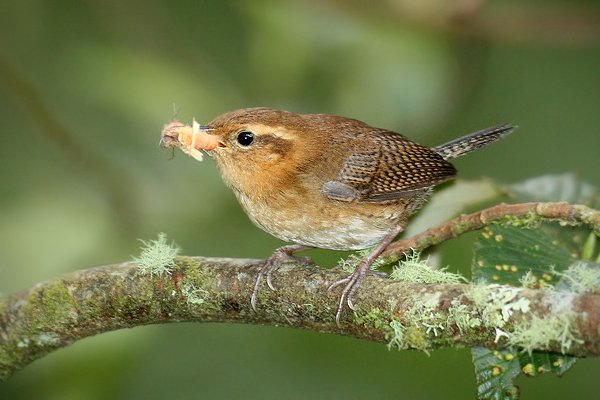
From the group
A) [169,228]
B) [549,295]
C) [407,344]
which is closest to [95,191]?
[169,228]

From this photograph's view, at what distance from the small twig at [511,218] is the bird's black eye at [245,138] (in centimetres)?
89

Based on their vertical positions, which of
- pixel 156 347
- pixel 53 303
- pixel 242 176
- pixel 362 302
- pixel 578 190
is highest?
pixel 156 347

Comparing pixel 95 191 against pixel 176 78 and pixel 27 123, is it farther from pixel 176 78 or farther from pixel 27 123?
pixel 27 123

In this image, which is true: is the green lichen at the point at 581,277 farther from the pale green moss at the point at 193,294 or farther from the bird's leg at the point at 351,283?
the pale green moss at the point at 193,294

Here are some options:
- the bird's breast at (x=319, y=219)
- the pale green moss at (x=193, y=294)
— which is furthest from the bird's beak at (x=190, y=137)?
the pale green moss at (x=193, y=294)

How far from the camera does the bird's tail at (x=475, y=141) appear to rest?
453 centimetres

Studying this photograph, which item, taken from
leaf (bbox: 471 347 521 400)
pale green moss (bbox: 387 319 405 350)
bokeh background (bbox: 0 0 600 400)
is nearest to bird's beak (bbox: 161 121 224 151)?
bokeh background (bbox: 0 0 600 400)

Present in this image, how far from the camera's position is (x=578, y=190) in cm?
364

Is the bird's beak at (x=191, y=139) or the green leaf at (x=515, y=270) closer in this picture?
the green leaf at (x=515, y=270)

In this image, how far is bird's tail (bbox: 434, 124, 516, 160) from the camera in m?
4.53

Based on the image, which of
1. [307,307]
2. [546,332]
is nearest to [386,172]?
[307,307]

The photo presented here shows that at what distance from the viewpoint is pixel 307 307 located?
3.09 metres

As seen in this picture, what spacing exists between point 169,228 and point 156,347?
3.77 feet

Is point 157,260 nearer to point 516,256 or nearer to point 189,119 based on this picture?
point 516,256
